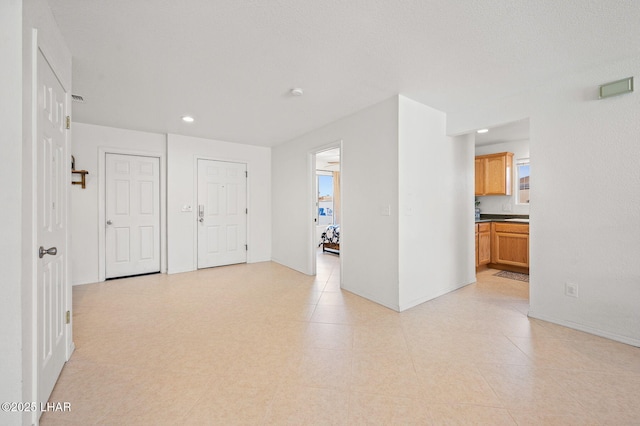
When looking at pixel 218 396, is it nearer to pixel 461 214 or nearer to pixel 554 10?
pixel 554 10

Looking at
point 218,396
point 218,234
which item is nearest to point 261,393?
point 218,396

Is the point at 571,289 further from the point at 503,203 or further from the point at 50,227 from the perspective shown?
the point at 50,227

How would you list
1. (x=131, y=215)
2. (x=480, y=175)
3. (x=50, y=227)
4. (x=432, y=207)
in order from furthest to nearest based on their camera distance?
(x=480, y=175) < (x=131, y=215) < (x=432, y=207) < (x=50, y=227)

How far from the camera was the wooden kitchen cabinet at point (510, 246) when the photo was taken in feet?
14.3

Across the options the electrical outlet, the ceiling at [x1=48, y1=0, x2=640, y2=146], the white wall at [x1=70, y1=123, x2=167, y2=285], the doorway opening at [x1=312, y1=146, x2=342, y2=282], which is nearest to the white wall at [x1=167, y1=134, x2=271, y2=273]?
the white wall at [x1=70, y1=123, x2=167, y2=285]

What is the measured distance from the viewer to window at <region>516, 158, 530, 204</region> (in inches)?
197

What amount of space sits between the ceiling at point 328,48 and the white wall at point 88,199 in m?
0.98

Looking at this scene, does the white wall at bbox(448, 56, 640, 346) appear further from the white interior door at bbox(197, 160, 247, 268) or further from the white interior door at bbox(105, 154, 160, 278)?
the white interior door at bbox(105, 154, 160, 278)

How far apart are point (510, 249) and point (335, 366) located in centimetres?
407

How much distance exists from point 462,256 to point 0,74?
4486 mm

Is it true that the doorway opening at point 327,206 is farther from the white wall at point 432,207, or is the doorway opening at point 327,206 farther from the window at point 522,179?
the window at point 522,179

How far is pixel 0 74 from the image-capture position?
47.7 inches

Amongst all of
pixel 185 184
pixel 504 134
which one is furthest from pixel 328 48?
pixel 504 134

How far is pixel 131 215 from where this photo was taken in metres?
4.35
